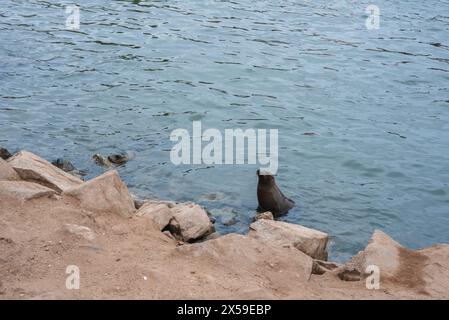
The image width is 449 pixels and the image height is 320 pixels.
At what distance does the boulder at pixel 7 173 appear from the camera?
8.23 m

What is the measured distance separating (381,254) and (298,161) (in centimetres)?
429

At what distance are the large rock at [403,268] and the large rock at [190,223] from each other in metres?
1.96

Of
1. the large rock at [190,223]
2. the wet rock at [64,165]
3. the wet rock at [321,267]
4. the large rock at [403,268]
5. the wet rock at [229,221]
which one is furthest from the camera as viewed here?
the wet rock at [64,165]

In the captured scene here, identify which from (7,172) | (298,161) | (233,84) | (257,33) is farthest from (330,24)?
(7,172)

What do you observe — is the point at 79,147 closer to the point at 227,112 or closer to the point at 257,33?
the point at 227,112

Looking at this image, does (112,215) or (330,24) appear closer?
(112,215)

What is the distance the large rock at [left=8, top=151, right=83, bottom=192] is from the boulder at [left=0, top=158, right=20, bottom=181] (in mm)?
102

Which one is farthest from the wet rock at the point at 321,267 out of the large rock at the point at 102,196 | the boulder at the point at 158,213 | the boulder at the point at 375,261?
the large rock at the point at 102,196

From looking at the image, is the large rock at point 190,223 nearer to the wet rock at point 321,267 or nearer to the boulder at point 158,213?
the boulder at point 158,213

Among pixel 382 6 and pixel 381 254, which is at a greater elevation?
pixel 382 6

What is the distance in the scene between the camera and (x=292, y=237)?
783 centimetres

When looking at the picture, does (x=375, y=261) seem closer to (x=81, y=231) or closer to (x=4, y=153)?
(x=81, y=231)

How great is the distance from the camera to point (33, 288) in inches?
231

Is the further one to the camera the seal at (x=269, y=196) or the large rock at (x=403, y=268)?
the seal at (x=269, y=196)
